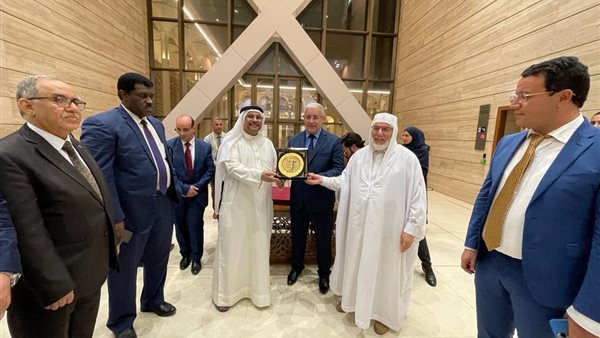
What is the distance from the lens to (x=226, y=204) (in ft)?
7.87

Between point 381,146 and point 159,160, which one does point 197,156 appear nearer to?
point 159,160

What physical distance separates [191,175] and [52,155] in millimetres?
1964

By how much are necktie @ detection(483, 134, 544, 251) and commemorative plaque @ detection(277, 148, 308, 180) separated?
4.46ft

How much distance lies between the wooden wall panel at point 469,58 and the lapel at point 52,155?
5.44m

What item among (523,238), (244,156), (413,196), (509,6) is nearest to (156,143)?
(244,156)

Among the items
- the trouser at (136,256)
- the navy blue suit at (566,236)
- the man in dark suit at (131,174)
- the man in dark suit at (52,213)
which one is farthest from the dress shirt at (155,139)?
the navy blue suit at (566,236)

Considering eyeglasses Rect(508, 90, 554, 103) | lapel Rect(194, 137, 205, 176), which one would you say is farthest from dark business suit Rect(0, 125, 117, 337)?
eyeglasses Rect(508, 90, 554, 103)

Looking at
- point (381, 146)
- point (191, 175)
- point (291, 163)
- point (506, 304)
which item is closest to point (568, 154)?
point (506, 304)

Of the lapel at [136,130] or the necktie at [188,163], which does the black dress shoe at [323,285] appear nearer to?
the necktie at [188,163]

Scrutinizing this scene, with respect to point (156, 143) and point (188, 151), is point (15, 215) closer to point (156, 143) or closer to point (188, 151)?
point (156, 143)

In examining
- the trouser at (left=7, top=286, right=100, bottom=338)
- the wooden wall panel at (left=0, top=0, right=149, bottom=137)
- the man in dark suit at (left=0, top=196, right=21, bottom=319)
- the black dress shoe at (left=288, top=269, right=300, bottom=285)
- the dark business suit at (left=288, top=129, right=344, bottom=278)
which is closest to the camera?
the man in dark suit at (left=0, top=196, right=21, bottom=319)

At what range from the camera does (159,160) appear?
202 cm

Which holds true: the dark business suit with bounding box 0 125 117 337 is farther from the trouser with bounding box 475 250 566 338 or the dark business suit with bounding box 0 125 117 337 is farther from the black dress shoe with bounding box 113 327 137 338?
the trouser with bounding box 475 250 566 338

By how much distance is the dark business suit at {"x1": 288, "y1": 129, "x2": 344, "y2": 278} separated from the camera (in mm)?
2684
